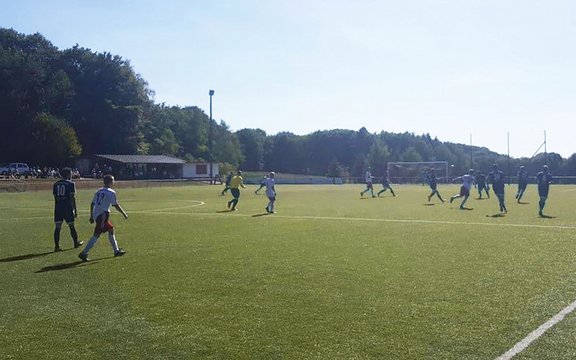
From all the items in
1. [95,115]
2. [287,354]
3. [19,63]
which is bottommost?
[287,354]

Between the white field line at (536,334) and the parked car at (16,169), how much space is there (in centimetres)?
7327

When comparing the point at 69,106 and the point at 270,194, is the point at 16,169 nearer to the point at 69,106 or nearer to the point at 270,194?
the point at 69,106

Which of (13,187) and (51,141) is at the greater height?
(51,141)

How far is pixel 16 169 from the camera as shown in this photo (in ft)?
246

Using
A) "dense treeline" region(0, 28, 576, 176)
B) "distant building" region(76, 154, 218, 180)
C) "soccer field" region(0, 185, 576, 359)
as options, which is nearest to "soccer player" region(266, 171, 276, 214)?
"soccer field" region(0, 185, 576, 359)

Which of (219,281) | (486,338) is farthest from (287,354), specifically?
(219,281)

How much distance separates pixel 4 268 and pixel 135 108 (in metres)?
84.4

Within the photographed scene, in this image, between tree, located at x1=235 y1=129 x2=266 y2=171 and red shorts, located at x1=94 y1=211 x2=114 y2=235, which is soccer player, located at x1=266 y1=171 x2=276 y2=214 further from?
tree, located at x1=235 y1=129 x2=266 y2=171

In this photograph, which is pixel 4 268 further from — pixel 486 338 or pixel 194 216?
pixel 194 216

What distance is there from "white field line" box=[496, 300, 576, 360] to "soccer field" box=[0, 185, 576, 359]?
1.6 inches

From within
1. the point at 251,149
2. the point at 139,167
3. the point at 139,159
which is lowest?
the point at 139,167

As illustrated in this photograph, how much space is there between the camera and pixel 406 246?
13.7 metres

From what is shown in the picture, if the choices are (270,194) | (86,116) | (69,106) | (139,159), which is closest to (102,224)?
(270,194)

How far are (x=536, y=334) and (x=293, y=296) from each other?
131 inches
